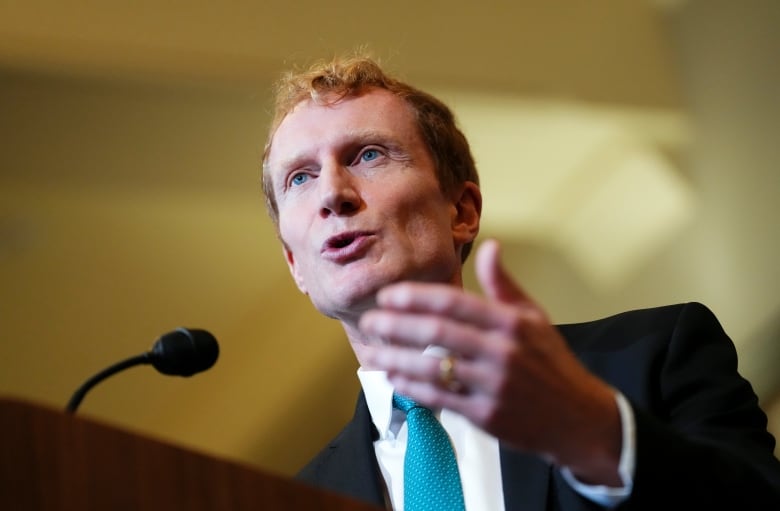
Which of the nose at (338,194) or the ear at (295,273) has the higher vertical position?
the nose at (338,194)

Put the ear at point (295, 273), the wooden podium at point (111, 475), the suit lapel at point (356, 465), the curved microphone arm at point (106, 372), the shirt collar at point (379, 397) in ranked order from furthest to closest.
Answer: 1. the ear at point (295, 273)
2. the shirt collar at point (379, 397)
3. the suit lapel at point (356, 465)
4. the curved microphone arm at point (106, 372)
5. the wooden podium at point (111, 475)

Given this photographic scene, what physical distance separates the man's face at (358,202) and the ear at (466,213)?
0.04ft

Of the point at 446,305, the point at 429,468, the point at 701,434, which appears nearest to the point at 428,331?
the point at 446,305

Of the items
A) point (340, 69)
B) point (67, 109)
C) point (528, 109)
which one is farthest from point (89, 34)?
point (340, 69)

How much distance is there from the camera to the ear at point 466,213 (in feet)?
7.36

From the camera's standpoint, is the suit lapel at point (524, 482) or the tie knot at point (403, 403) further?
the tie knot at point (403, 403)

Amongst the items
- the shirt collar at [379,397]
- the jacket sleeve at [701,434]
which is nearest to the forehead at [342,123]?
the shirt collar at [379,397]

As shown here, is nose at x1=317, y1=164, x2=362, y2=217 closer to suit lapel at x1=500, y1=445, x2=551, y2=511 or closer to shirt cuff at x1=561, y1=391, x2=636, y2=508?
suit lapel at x1=500, y1=445, x2=551, y2=511

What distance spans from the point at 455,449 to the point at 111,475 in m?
0.93

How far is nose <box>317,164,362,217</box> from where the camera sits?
78.9 inches

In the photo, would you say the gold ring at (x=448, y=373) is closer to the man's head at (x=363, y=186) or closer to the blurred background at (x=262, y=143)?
the man's head at (x=363, y=186)

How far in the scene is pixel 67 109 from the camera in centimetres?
438

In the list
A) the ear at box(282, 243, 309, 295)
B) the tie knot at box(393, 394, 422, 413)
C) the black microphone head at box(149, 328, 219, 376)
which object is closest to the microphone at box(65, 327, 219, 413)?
the black microphone head at box(149, 328, 219, 376)

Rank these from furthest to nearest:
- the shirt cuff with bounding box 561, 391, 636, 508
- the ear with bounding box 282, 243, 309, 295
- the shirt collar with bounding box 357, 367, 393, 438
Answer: the ear with bounding box 282, 243, 309, 295 → the shirt collar with bounding box 357, 367, 393, 438 → the shirt cuff with bounding box 561, 391, 636, 508
